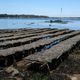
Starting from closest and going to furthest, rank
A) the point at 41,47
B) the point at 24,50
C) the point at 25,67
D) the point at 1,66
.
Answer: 1. the point at 25,67
2. the point at 1,66
3. the point at 24,50
4. the point at 41,47

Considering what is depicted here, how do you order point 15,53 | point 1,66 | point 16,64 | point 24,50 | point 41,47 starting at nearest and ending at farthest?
point 16,64, point 1,66, point 15,53, point 24,50, point 41,47

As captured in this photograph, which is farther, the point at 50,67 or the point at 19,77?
the point at 50,67

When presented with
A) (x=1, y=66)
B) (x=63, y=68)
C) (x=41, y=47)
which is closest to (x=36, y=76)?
(x=63, y=68)

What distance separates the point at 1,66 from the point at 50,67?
7.78 ft

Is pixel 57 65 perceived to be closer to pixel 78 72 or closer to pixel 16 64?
pixel 78 72

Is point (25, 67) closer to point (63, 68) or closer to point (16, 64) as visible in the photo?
point (16, 64)

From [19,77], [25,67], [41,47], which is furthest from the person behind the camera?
[41,47]

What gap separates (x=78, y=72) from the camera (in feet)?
30.0

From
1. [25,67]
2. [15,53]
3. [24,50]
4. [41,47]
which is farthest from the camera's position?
[41,47]

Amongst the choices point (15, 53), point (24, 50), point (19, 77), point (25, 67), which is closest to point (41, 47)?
point (24, 50)

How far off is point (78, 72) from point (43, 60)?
5.16 ft

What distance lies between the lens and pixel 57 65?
10352mm

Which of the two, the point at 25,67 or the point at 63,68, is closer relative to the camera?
the point at 25,67

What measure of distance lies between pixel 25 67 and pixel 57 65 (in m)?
2.17
